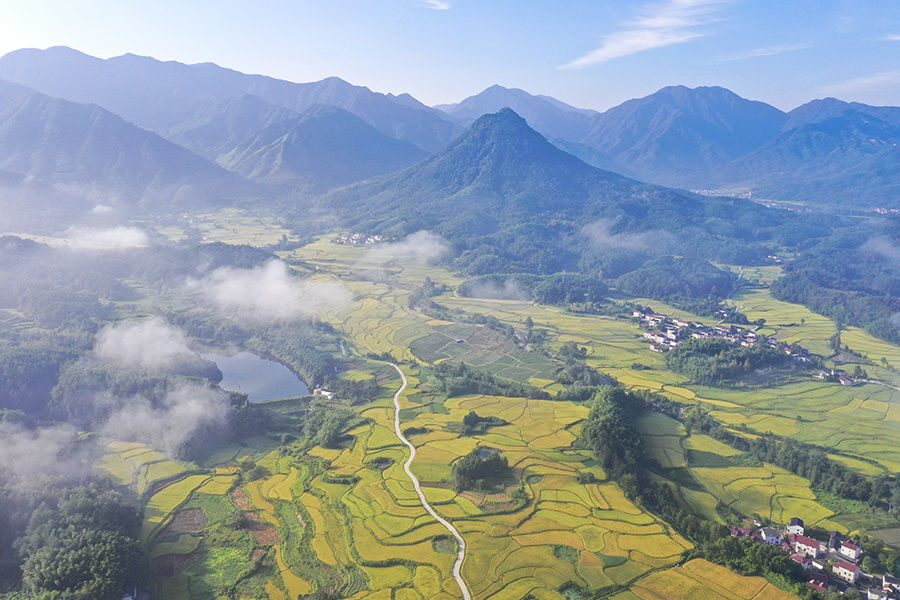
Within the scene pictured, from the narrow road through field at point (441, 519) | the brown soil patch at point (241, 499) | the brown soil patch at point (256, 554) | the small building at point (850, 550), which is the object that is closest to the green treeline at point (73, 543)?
the brown soil patch at point (256, 554)

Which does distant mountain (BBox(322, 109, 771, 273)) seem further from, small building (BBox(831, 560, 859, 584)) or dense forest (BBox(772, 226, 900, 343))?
small building (BBox(831, 560, 859, 584))

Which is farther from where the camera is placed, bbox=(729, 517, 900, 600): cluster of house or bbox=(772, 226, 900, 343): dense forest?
bbox=(772, 226, 900, 343): dense forest

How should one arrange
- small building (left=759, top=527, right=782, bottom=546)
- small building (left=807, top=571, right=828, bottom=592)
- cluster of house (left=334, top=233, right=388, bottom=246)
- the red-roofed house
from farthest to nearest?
cluster of house (left=334, top=233, right=388, bottom=246) → small building (left=759, top=527, right=782, bottom=546) → the red-roofed house → small building (left=807, top=571, right=828, bottom=592)

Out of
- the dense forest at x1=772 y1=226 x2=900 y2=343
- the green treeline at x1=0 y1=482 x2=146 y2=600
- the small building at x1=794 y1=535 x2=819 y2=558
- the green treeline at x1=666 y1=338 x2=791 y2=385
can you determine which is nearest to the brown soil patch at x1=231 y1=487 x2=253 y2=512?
the green treeline at x1=0 y1=482 x2=146 y2=600

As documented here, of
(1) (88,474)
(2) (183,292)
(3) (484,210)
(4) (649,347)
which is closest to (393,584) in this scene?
(1) (88,474)

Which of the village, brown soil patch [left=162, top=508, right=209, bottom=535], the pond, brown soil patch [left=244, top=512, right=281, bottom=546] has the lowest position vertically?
the pond

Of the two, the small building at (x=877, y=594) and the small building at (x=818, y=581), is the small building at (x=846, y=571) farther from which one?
the small building at (x=818, y=581)
